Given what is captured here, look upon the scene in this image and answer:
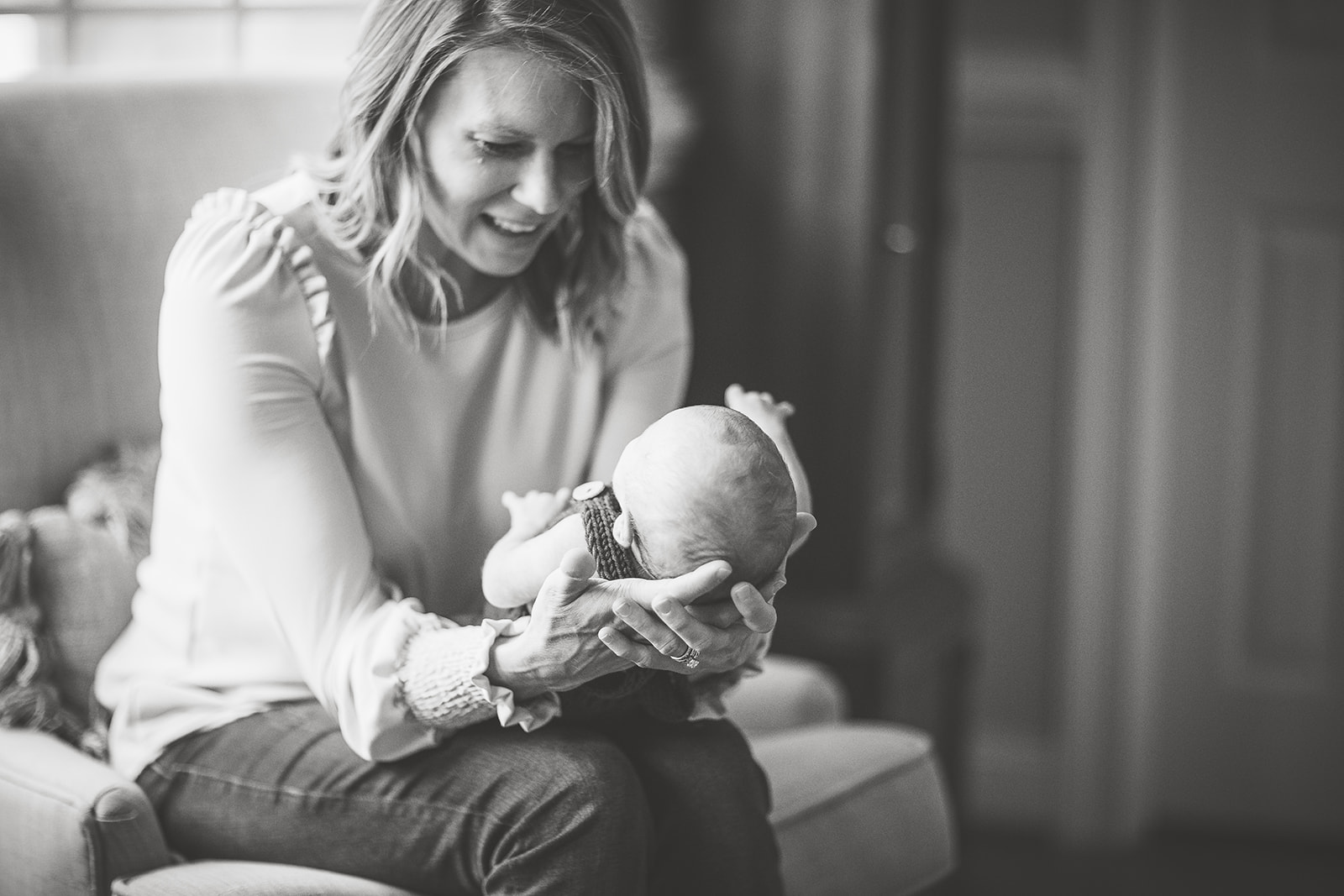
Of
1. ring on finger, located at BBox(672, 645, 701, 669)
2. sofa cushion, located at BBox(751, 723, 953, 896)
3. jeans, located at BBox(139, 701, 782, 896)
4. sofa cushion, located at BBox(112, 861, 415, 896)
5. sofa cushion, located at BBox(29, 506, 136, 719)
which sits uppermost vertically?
ring on finger, located at BBox(672, 645, 701, 669)

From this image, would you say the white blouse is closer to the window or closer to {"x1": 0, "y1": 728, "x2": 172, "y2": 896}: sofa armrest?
{"x1": 0, "y1": 728, "x2": 172, "y2": 896}: sofa armrest

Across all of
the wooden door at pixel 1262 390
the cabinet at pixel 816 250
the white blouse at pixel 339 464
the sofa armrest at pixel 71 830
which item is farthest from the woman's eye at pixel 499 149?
the wooden door at pixel 1262 390

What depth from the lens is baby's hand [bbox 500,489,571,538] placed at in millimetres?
1001

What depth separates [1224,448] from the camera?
2.54m

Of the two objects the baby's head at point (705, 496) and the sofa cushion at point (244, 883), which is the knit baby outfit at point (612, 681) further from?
the sofa cushion at point (244, 883)

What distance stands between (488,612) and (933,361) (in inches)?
55.6

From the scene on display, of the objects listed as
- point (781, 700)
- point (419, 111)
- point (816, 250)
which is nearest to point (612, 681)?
point (419, 111)

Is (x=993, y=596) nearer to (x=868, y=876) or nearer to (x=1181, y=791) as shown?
(x=1181, y=791)

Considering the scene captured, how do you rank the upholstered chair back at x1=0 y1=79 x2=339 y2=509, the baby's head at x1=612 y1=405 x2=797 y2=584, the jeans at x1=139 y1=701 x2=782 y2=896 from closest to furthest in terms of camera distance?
the baby's head at x1=612 y1=405 x2=797 y2=584 < the jeans at x1=139 y1=701 x2=782 y2=896 < the upholstered chair back at x1=0 y1=79 x2=339 y2=509

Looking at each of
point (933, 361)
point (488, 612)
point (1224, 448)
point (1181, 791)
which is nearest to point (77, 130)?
point (488, 612)

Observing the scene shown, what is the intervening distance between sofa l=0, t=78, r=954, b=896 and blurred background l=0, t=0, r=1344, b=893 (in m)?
0.49

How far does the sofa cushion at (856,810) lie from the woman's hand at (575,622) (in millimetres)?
372

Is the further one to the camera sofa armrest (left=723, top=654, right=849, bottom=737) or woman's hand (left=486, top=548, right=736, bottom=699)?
sofa armrest (left=723, top=654, right=849, bottom=737)

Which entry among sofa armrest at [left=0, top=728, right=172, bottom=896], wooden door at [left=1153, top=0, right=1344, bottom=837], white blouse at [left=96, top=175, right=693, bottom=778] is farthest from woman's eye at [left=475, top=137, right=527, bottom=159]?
wooden door at [left=1153, top=0, right=1344, bottom=837]
